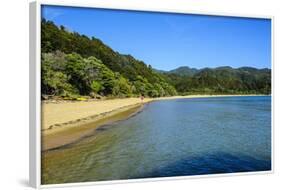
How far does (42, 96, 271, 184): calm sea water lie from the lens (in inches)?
318

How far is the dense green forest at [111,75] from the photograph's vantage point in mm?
7957

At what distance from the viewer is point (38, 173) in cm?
777

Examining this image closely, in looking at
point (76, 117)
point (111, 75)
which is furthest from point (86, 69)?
point (76, 117)

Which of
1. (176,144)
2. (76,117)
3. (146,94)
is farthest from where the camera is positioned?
(146,94)

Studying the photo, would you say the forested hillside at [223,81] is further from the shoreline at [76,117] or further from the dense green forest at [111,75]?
the shoreline at [76,117]

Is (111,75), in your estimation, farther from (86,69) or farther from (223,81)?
(223,81)

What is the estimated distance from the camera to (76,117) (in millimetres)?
8164

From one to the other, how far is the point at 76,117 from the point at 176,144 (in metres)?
1.61

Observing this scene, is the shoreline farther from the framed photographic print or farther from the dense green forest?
the dense green forest

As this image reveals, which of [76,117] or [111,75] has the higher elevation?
[111,75]

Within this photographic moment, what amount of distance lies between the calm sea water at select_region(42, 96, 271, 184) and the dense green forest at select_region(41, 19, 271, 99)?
23cm

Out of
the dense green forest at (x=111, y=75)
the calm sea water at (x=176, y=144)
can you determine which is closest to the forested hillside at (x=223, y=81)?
the dense green forest at (x=111, y=75)

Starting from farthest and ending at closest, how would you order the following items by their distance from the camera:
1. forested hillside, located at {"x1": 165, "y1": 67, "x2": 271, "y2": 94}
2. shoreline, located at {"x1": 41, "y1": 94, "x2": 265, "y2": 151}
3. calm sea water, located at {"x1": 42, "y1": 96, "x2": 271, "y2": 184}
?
forested hillside, located at {"x1": 165, "y1": 67, "x2": 271, "y2": 94} → calm sea water, located at {"x1": 42, "y1": 96, "x2": 271, "y2": 184} → shoreline, located at {"x1": 41, "y1": 94, "x2": 265, "y2": 151}

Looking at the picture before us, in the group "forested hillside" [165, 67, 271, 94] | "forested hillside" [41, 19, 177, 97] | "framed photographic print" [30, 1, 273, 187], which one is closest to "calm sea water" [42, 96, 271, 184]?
"framed photographic print" [30, 1, 273, 187]
